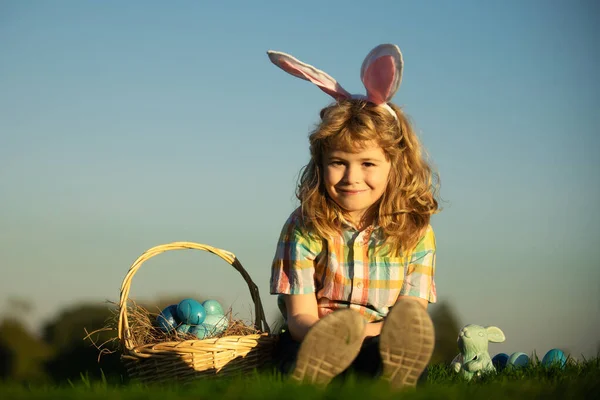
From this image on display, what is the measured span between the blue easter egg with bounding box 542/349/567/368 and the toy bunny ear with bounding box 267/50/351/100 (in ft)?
7.13

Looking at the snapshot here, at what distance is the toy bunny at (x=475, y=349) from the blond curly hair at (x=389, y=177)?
1.06m

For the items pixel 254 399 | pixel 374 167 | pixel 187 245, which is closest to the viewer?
pixel 254 399

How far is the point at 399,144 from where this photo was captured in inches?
160

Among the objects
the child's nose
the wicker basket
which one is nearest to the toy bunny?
the wicker basket

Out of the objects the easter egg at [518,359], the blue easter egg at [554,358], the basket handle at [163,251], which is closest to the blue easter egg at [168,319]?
the basket handle at [163,251]

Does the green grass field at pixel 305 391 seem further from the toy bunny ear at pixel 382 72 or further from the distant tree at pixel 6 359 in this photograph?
the distant tree at pixel 6 359

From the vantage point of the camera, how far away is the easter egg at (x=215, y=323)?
167 inches

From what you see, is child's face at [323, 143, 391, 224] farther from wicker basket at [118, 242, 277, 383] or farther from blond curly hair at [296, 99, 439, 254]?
wicker basket at [118, 242, 277, 383]

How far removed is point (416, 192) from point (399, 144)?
0.99 ft

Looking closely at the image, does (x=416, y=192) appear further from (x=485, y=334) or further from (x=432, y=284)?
(x=485, y=334)

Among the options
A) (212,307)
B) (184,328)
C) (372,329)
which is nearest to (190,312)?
(184,328)

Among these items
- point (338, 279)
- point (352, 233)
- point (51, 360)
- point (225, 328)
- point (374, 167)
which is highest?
point (374, 167)

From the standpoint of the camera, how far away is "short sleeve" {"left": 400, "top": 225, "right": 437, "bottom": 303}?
3973 mm

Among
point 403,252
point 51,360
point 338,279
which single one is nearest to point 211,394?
point 338,279
